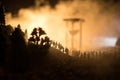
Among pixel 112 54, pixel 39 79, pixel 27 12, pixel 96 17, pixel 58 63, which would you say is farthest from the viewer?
pixel 96 17

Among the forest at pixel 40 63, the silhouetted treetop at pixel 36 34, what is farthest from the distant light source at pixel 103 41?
the silhouetted treetop at pixel 36 34

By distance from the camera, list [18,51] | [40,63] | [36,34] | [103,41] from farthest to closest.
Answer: [103,41], [36,34], [40,63], [18,51]

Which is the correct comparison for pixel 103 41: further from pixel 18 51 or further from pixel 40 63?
pixel 18 51

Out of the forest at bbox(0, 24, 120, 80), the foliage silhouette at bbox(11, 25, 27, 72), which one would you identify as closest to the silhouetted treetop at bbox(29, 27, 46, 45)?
the forest at bbox(0, 24, 120, 80)

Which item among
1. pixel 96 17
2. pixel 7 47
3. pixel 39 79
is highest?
pixel 96 17

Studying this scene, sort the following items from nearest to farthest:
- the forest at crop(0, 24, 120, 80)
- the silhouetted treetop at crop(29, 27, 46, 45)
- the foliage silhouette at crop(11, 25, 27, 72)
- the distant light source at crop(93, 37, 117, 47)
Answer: the forest at crop(0, 24, 120, 80)
the foliage silhouette at crop(11, 25, 27, 72)
the silhouetted treetop at crop(29, 27, 46, 45)
the distant light source at crop(93, 37, 117, 47)

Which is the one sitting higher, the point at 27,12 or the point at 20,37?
the point at 27,12

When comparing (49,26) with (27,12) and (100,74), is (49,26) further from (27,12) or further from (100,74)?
(100,74)

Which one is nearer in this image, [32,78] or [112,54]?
[32,78]

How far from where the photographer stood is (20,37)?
64875mm

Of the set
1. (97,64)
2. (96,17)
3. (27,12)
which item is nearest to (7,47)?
(97,64)

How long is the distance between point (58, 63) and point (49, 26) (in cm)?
3170

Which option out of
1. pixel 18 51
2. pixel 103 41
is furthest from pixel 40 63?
pixel 103 41

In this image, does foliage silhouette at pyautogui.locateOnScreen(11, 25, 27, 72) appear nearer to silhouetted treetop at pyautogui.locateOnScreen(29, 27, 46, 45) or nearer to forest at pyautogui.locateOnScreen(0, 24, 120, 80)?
forest at pyautogui.locateOnScreen(0, 24, 120, 80)
